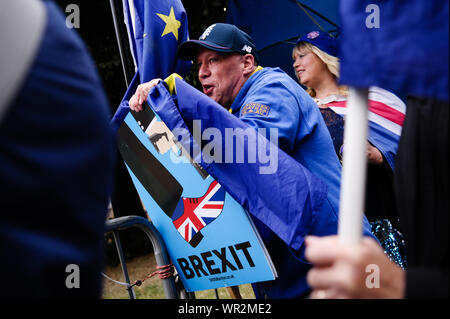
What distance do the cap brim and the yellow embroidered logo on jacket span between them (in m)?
0.60

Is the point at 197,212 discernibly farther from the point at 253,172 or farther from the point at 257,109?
the point at 257,109

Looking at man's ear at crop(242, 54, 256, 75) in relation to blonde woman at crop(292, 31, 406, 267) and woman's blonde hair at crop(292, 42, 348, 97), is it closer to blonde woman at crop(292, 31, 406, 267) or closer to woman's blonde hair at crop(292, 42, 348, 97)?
blonde woman at crop(292, 31, 406, 267)

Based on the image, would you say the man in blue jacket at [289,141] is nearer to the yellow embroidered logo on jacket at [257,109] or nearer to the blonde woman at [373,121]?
the yellow embroidered logo on jacket at [257,109]

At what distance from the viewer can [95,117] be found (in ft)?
2.43

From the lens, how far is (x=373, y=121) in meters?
2.99

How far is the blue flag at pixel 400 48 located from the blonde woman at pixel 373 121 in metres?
2.05

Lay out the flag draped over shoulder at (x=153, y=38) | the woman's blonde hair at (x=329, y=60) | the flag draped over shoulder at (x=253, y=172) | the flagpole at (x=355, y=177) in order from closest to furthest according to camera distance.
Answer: the flagpole at (x=355, y=177) < the flag draped over shoulder at (x=253, y=172) < the flag draped over shoulder at (x=153, y=38) < the woman's blonde hair at (x=329, y=60)

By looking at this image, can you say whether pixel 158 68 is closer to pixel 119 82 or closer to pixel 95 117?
pixel 95 117

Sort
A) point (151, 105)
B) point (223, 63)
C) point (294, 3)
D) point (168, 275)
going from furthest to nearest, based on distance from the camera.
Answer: point (294, 3) < point (223, 63) < point (168, 275) < point (151, 105)

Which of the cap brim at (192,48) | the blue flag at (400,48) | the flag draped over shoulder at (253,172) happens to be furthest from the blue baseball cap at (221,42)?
the blue flag at (400,48)

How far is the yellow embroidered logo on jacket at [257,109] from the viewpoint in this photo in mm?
1949

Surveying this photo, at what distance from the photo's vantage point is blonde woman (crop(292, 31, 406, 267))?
110 inches
